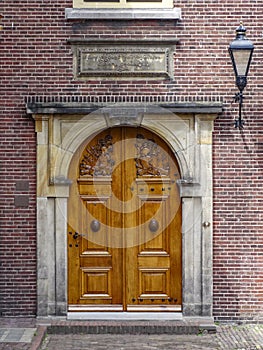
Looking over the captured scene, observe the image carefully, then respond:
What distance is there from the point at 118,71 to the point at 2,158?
2.19 metres

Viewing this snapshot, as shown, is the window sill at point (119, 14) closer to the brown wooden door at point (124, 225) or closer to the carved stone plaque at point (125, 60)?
the carved stone plaque at point (125, 60)

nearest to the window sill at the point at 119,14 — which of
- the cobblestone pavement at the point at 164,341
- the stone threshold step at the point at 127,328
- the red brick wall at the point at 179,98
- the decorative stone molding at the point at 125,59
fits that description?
the red brick wall at the point at 179,98

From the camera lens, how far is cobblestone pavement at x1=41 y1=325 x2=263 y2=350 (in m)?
9.70

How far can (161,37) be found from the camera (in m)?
10.5

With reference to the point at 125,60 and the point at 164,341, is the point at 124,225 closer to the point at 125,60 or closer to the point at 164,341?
the point at 164,341

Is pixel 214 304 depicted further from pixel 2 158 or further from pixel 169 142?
pixel 2 158

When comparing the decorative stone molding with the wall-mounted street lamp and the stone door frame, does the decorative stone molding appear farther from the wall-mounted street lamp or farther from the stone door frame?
the wall-mounted street lamp

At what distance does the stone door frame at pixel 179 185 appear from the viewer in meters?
10.5

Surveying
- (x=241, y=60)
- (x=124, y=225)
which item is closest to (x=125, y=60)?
(x=241, y=60)

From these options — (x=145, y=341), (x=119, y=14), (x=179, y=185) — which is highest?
(x=119, y=14)

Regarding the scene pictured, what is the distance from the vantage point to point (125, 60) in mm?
10578

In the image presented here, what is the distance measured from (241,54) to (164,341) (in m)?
4.25

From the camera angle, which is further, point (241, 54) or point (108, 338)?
point (108, 338)

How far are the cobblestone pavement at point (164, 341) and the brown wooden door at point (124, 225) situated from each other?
71 centimetres
